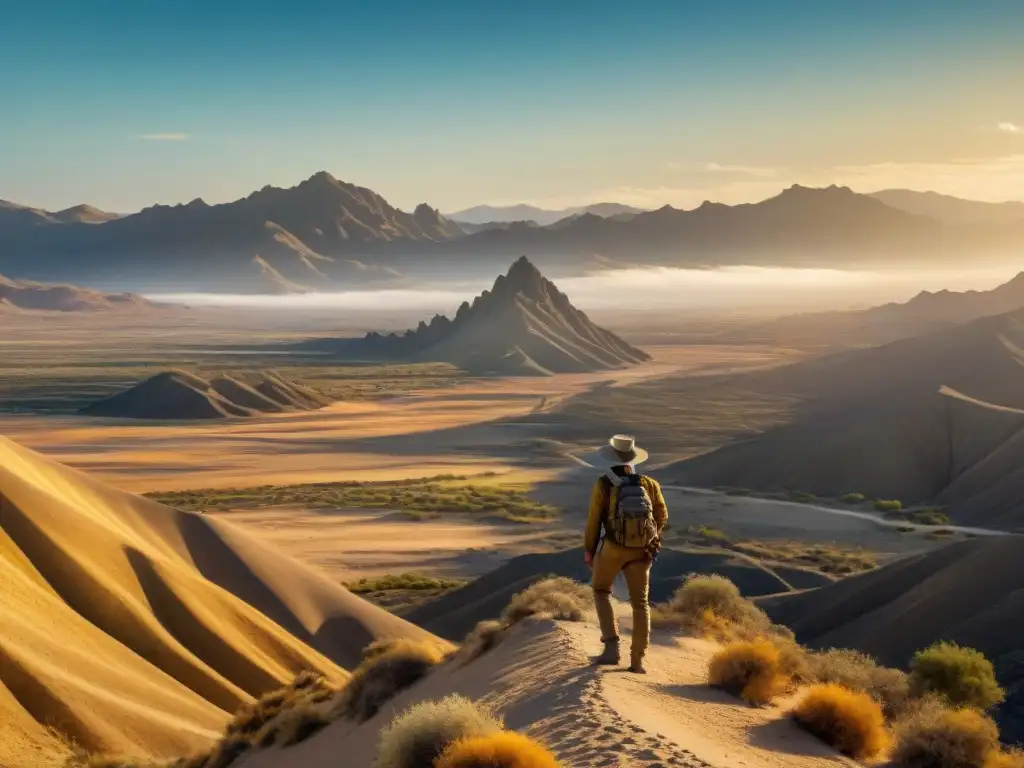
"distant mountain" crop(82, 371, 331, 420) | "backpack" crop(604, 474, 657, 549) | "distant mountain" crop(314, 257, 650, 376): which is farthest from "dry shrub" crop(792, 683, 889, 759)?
"distant mountain" crop(314, 257, 650, 376)

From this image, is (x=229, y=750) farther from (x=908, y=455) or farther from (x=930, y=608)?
(x=908, y=455)

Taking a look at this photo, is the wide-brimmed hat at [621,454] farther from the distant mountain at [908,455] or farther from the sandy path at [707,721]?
the distant mountain at [908,455]

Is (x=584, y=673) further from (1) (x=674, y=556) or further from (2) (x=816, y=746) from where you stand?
(1) (x=674, y=556)

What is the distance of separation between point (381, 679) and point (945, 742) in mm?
6959

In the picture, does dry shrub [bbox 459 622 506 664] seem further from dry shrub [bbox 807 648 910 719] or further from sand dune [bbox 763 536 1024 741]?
sand dune [bbox 763 536 1024 741]

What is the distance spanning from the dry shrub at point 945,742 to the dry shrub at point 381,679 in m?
6.25

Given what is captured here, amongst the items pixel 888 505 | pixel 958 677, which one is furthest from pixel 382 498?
pixel 958 677

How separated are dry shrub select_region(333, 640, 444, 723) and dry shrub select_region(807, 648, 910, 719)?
4.79 meters

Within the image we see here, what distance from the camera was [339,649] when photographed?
29406mm

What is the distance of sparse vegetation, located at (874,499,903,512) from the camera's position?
6197cm

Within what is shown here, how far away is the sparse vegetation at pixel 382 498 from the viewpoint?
6244cm

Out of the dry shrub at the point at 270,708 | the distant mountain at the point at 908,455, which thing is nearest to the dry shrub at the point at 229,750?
the dry shrub at the point at 270,708

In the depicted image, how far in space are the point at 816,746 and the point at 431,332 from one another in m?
183

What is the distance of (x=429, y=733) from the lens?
9008 millimetres
